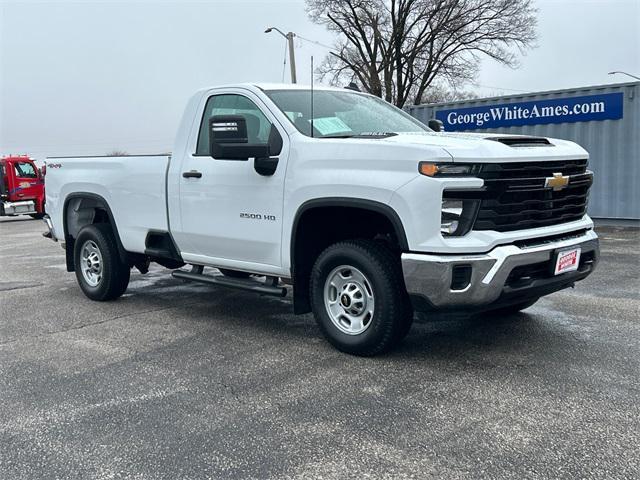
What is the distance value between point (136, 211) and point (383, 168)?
313 cm

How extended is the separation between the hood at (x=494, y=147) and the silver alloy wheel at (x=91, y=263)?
13.0 ft

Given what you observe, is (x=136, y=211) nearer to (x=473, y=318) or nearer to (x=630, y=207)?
(x=473, y=318)

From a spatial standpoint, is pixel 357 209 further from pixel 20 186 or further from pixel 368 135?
pixel 20 186

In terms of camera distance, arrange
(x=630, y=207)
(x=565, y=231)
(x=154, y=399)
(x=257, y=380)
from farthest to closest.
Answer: (x=630, y=207) < (x=565, y=231) < (x=257, y=380) < (x=154, y=399)

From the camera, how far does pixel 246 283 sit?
215 inches

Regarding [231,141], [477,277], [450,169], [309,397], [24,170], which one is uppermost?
[24,170]

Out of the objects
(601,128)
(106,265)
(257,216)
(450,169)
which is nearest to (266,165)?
(257,216)

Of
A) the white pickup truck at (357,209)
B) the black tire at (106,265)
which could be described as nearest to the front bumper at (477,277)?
the white pickup truck at (357,209)

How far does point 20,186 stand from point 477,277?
20060 millimetres

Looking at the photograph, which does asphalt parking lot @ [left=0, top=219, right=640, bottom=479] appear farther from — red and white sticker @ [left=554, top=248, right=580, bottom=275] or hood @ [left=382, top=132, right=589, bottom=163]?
hood @ [left=382, top=132, right=589, bottom=163]

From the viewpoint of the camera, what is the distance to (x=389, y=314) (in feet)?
14.4

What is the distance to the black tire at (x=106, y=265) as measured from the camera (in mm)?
6859

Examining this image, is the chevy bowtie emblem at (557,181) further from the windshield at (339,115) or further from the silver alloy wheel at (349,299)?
the silver alloy wheel at (349,299)

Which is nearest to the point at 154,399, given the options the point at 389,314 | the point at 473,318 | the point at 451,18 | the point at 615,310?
the point at 389,314
